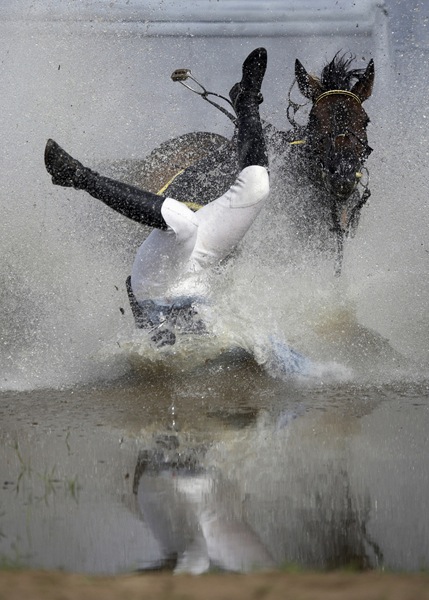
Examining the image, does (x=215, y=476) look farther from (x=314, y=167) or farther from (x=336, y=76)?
(x=336, y=76)

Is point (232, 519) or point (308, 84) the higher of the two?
point (308, 84)

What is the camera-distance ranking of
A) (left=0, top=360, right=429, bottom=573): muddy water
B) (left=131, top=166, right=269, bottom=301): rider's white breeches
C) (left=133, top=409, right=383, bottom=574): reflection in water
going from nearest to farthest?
1. (left=133, top=409, right=383, bottom=574): reflection in water
2. (left=0, top=360, right=429, bottom=573): muddy water
3. (left=131, top=166, right=269, bottom=301): rider's white breeches

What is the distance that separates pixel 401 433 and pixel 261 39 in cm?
932

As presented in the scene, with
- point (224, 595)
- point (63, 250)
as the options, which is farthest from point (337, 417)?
point (63, 250)

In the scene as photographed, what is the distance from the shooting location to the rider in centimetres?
649

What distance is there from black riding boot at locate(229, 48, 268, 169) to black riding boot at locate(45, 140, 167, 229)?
2.21 ft

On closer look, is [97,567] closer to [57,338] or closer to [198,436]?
[198,436]

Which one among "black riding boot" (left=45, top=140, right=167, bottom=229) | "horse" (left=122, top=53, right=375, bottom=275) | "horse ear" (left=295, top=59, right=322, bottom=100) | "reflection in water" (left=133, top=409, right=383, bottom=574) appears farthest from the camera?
"horse ear" (left=295, top=59, right=322, bottom=100)

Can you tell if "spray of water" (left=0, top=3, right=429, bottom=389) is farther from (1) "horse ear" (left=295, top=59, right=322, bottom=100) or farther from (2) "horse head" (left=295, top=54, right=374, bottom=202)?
(1) "horse ear" (left=295, top=59, right=322, bottom=100)

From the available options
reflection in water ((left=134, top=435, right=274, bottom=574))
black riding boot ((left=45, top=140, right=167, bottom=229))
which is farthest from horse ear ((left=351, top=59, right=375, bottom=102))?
reflection in water ((left=134, top=435, right=274, bottom=574))

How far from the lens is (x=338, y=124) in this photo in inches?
291

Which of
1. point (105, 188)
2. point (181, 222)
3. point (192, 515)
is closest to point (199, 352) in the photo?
point (181, 222)

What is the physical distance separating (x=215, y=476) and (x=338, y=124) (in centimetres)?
348

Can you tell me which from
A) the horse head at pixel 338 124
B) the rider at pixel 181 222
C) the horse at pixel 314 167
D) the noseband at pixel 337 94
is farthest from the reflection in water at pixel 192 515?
the noseband at pixel 337 94
